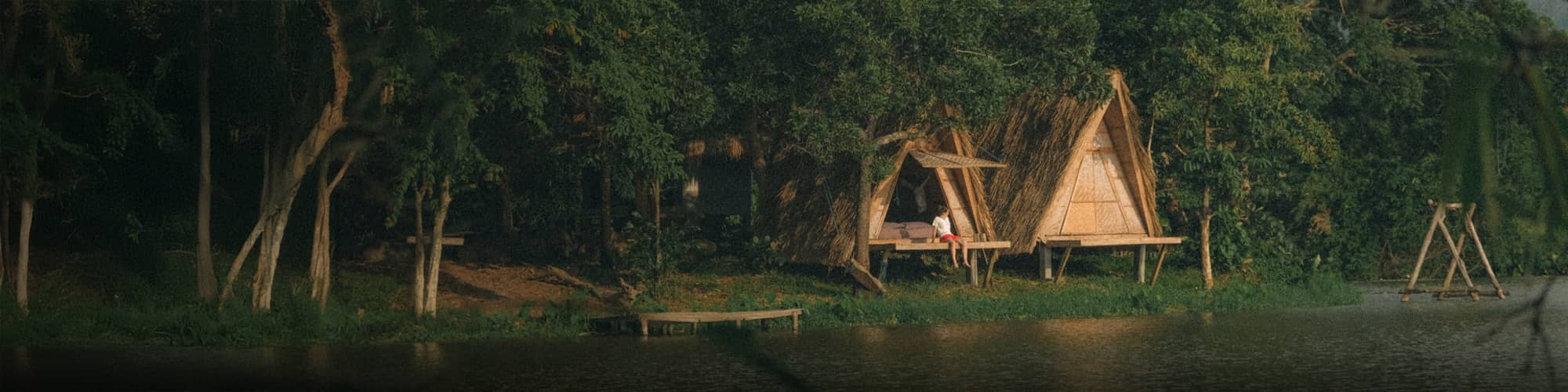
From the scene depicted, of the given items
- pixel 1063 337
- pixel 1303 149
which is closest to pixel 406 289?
pixel 1063 337

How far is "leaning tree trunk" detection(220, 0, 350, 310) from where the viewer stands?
71.8ft

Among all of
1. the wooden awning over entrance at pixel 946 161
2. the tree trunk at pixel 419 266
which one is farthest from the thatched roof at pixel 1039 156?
the tree trunk at pixel 419 266

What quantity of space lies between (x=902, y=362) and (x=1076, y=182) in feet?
38.9

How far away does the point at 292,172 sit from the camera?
22.2m

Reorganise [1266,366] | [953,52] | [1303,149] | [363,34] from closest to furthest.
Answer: [1266,366] → [363,34] → [953,52] → [1303,149]

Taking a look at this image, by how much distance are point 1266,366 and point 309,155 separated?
13.0 meters

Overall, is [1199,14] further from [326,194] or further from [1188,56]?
[326,194]

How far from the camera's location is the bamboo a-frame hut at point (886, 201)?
28125 millimetres

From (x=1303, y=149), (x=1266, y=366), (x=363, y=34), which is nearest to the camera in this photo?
(x=1266, y=366)

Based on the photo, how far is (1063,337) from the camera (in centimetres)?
2280

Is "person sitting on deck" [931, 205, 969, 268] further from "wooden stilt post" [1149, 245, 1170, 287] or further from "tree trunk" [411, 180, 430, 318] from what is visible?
"tree trunk" [411, 180, 430, 318]

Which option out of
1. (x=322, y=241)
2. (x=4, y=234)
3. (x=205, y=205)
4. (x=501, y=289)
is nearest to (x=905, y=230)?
(x=501, y=289)

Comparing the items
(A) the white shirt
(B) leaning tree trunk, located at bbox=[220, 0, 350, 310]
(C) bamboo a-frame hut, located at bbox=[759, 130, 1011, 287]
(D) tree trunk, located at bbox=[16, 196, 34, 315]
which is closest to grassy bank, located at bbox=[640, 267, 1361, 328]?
(C) bamboo a-frame hut, located at bbox=[759, 130, 1011, 287]

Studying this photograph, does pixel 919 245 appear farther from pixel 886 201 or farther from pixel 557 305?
pixel 557 305
